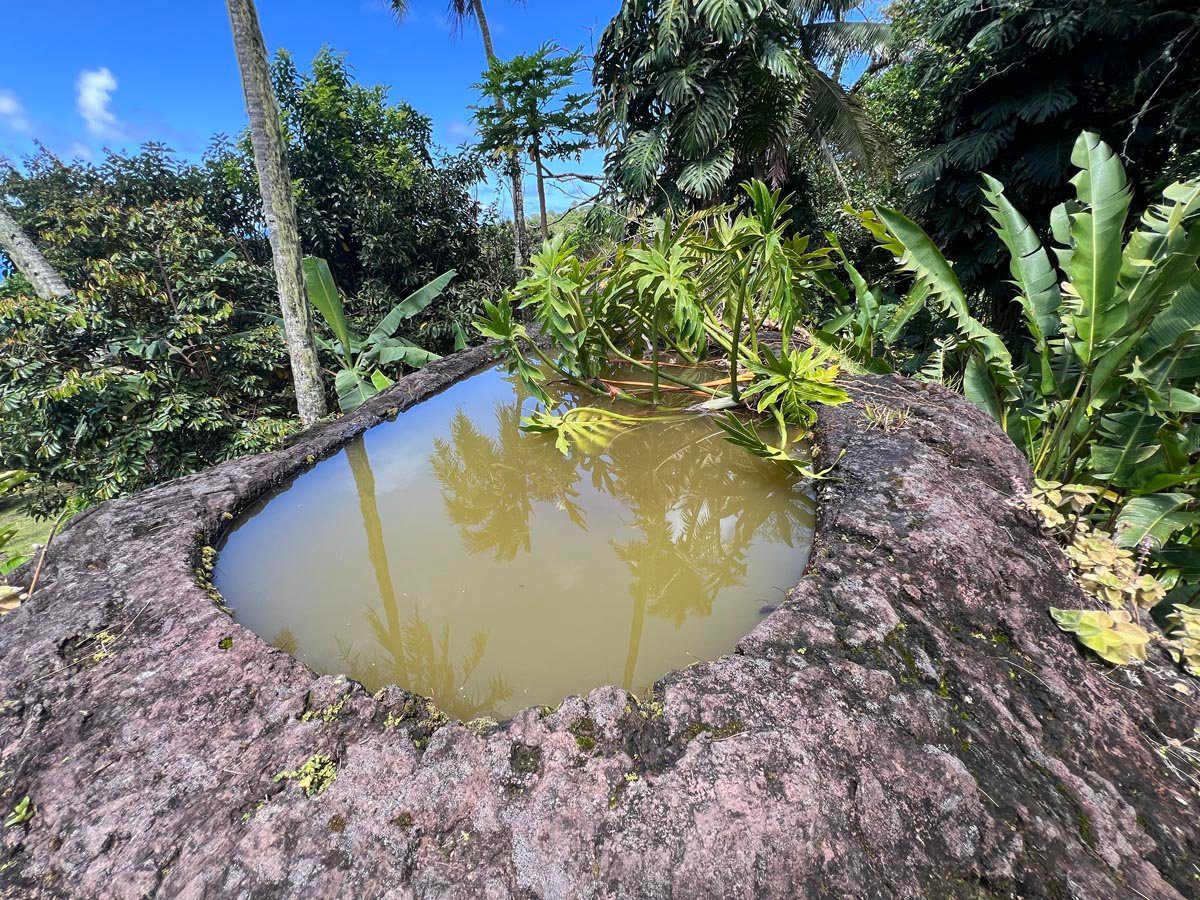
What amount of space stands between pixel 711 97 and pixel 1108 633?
23.0 feet

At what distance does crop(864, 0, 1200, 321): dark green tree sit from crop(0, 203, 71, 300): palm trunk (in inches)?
362

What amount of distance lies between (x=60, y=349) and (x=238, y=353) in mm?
1374

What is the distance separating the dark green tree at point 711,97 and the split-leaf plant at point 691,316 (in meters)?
3.33

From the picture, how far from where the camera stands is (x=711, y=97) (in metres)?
6.36

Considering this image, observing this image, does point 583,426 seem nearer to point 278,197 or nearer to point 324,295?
point 278,197

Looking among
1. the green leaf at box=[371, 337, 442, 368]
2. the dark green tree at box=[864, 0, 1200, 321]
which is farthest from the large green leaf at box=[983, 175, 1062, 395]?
the green leaf at box=[371, 337, 442, 368]

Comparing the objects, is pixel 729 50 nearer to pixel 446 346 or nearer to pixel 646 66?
pixel 646 66

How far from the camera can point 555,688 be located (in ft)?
4.83

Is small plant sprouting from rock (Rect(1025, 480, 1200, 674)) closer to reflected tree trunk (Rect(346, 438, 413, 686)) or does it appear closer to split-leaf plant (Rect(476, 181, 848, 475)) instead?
split-leaf plant (Rect(476, 181, 848, 475))

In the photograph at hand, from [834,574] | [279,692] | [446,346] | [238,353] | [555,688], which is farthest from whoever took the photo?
[446,346]

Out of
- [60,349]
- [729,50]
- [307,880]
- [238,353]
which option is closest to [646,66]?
[729,50]

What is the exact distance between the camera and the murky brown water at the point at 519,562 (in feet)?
5.19

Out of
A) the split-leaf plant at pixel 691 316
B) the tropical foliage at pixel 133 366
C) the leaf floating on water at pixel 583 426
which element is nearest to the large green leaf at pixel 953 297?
the split-leaf plant at pixel 691 316

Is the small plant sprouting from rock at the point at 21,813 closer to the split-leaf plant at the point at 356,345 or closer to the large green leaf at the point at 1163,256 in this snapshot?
the split-leaf plant at the point at 356,345
